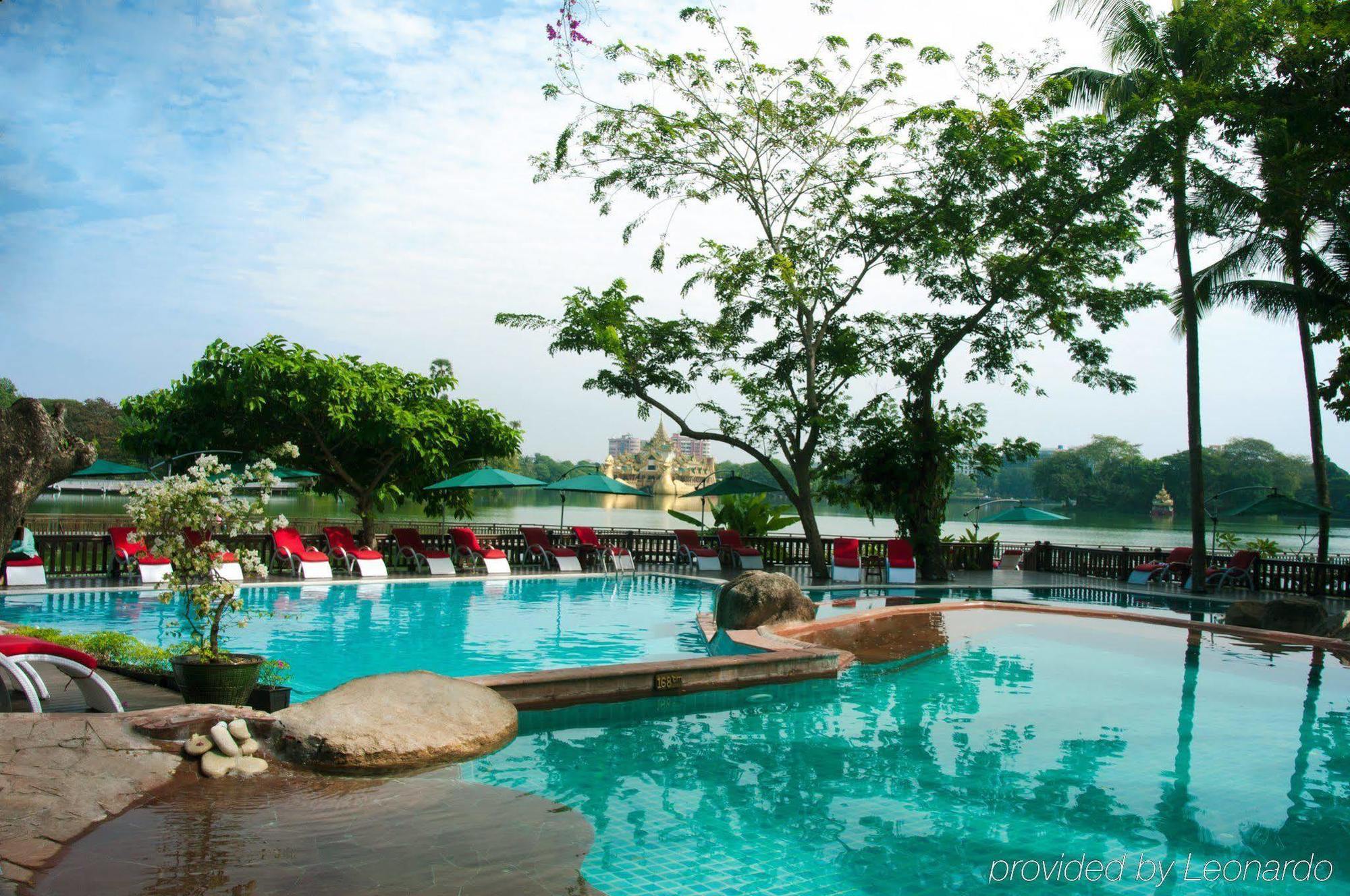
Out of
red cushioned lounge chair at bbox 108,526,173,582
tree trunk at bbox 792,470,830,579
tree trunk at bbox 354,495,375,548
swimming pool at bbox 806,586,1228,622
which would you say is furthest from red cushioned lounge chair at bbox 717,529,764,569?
red cushioned lounge chair at bbox 108,526,173,582

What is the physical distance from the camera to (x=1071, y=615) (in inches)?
587

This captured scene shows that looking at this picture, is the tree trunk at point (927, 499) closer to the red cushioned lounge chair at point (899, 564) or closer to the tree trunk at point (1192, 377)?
the red cushioned lounge chair at point (899, 564)

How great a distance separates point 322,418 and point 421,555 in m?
3.89

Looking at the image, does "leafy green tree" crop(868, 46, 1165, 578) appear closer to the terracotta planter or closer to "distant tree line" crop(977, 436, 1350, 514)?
the terracotta planter

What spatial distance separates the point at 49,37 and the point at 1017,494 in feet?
229

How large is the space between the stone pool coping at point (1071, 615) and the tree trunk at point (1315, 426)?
33.7 ft

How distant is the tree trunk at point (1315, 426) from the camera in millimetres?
21812

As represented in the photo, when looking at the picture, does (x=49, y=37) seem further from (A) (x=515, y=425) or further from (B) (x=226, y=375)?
(A) (x=515, y=425)

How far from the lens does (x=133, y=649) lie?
7793 mm

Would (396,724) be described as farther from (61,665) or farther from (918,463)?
(918,463)

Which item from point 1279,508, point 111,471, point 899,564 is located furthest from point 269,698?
point 1279,508

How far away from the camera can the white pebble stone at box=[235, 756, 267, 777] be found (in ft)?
18.2

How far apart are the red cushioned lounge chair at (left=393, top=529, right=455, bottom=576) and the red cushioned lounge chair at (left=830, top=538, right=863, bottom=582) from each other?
775 centimetres

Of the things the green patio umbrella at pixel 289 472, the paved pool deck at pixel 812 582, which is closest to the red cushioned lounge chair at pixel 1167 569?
the paved pool deck at pixel 812 582
